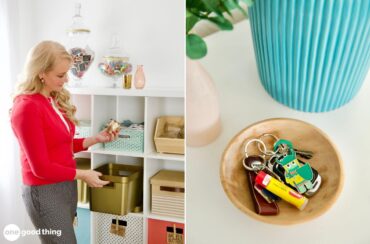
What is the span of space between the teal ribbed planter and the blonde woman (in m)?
1.13

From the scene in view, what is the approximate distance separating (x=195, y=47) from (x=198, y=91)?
5cm

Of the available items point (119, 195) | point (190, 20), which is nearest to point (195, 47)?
point (190, 20)

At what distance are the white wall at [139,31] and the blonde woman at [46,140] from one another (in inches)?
21.1

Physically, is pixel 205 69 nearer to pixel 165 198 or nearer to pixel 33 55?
pixel 33 55

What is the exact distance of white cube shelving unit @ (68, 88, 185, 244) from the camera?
1.73 m

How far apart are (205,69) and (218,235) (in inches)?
7.2

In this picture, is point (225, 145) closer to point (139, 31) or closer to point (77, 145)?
point (77, 145)

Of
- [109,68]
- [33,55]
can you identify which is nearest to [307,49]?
[33,55]

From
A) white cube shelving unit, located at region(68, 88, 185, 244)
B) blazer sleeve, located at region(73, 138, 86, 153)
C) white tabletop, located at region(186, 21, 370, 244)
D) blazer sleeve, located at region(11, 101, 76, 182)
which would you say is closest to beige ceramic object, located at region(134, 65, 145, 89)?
white cube shelving unit, located at region(68, 88, 185, 244)

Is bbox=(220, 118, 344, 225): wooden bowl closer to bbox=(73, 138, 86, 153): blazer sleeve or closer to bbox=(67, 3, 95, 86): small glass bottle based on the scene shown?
bbox=(73, 138, 86, 153): blazer sleeve

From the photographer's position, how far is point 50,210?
4.57 feet

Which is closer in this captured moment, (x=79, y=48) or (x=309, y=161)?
(x=309, y=161)

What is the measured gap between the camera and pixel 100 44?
1.98 metres

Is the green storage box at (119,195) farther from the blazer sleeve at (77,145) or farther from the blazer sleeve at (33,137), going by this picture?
the blazer sleeve at (33,137)
